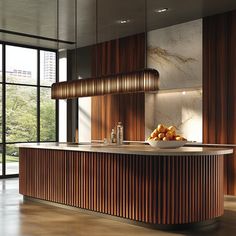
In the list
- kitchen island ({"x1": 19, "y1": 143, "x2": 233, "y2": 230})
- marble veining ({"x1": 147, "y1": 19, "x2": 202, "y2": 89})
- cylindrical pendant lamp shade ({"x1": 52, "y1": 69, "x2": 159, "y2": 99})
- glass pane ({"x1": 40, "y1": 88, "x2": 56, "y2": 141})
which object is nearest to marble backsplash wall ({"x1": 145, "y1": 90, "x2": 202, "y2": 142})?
marble veining ({"x1": 147, "y1": 19, "x2": 202, "y2": 89})

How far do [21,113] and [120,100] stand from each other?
234cm

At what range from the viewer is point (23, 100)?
9570 mm

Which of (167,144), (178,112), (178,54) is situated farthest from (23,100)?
(167,144)

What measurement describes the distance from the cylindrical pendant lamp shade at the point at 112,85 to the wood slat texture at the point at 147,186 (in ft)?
3.60

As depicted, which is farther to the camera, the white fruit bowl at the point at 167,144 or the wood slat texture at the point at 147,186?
the white fruit bowl at the point at 167,144

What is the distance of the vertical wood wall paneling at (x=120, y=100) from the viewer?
850 cm

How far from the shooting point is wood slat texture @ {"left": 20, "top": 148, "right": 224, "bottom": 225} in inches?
181

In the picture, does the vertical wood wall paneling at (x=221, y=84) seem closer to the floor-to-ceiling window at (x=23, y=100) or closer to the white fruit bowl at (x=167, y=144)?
the white fruit bowl at (x=167, y=144)

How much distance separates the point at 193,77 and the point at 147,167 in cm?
320

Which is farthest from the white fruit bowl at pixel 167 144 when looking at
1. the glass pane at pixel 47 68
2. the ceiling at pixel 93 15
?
the glass pane at pixel 47 68

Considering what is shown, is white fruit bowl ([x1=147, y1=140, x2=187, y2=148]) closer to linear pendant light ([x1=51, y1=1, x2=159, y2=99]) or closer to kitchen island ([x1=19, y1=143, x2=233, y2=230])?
kitchen island ([x1=19, y1=143, x2=233, y2=230])

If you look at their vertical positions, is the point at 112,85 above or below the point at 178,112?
above

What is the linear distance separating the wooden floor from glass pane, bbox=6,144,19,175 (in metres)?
3.25

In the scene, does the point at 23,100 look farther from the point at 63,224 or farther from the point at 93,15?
the point at 63,224
